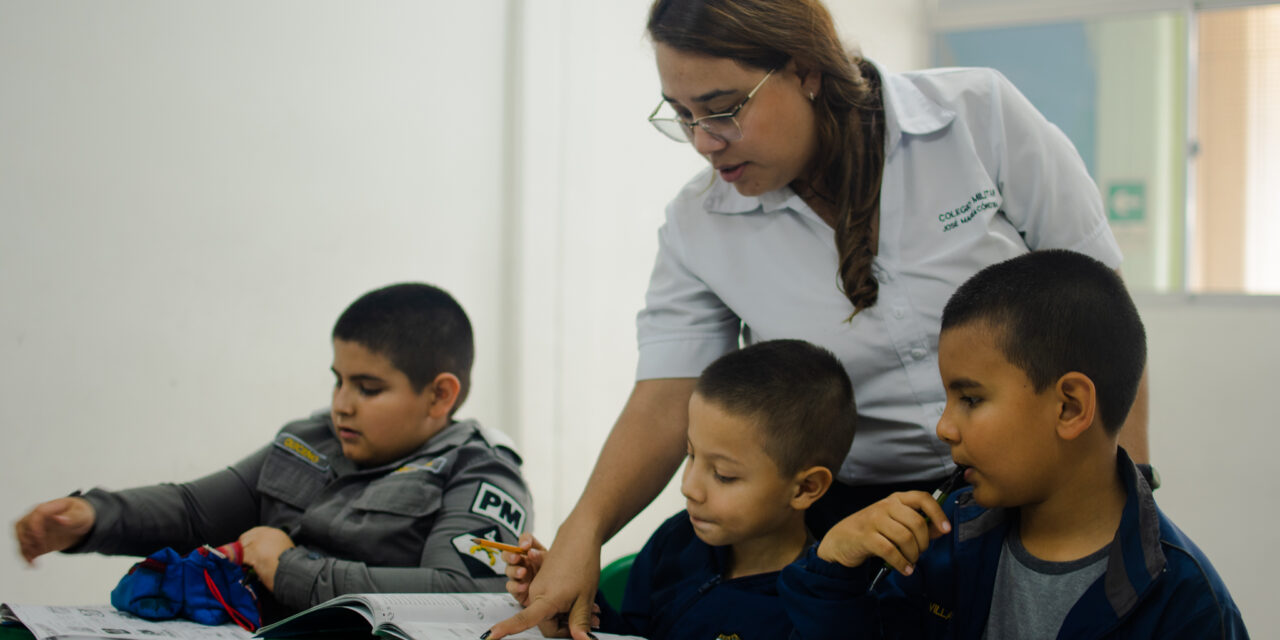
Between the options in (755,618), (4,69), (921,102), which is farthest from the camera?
(4,69)

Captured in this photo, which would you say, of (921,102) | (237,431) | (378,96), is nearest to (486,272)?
(378,96)

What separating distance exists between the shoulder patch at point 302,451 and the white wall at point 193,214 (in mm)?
572

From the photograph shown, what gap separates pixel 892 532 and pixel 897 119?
663 mm

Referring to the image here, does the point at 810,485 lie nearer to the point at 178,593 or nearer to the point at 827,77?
the point at 827,77

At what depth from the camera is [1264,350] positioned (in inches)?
150

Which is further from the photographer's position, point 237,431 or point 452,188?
point 452,188

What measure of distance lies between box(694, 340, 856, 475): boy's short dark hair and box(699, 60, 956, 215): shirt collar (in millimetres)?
227

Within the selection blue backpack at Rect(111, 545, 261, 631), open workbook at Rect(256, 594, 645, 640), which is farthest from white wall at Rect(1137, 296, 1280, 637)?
blue backpack at Rect(111, 545, 261, 631)

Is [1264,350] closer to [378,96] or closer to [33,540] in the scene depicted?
[378,96]

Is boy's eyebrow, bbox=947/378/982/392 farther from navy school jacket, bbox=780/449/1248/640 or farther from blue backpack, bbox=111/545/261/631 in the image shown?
blue backpack, bbox=111/545/261/631

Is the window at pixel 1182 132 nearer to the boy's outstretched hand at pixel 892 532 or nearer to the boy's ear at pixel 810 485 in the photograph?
the boy's ear at pixel 810 485

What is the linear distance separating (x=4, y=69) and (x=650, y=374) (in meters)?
1.41

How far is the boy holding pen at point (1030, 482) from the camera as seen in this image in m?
1.10

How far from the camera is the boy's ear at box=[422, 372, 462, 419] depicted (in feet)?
6.23
